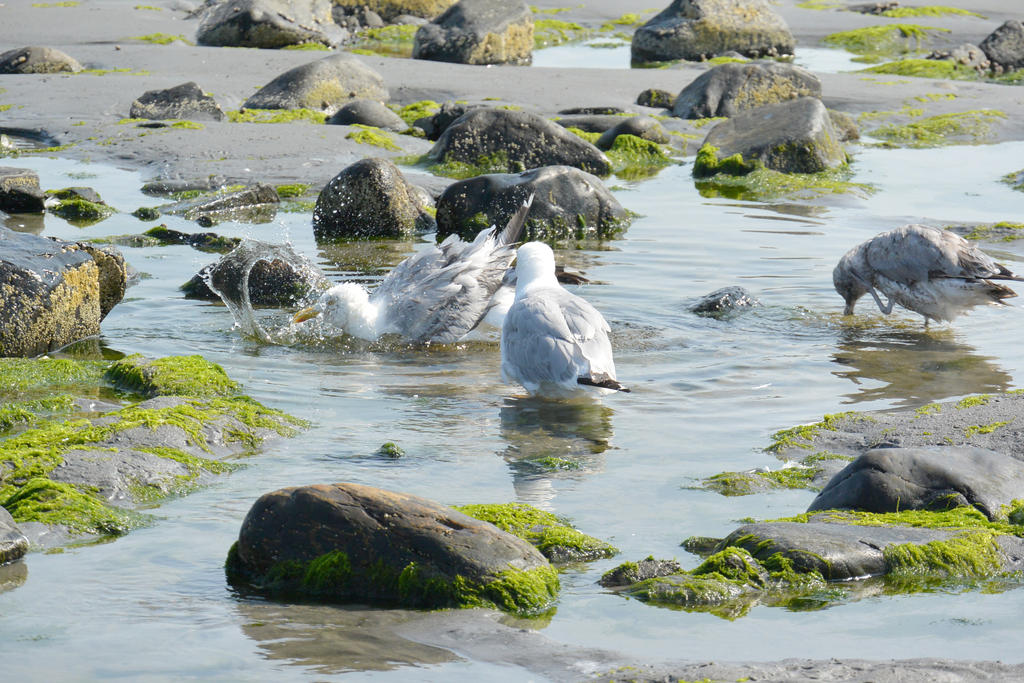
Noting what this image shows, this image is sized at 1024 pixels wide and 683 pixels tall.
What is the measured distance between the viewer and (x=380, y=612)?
4.20 metres

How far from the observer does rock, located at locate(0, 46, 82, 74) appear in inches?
817

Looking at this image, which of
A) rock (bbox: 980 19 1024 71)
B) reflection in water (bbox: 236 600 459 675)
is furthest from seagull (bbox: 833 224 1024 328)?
rock (bbox: 980 19 1024 71)

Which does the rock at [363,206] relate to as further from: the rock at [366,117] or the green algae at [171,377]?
the green algae at [171,377]

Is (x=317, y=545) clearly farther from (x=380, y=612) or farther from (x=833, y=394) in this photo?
(x=833, y=394)

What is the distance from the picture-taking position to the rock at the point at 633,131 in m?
17.1

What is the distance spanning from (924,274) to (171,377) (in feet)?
18.0

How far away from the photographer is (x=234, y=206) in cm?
1330

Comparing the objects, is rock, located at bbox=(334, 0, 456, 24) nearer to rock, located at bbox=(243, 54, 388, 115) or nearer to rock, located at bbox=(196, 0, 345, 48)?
rock, located at bbox=(196, 0, 345, 48)

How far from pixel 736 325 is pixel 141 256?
217 inches

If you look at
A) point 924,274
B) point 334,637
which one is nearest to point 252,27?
point 924,274

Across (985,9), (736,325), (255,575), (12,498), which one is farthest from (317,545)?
(985,9)

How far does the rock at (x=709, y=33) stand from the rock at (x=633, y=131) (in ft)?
30.1

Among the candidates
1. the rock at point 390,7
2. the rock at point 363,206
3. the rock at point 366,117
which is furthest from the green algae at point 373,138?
the rock at point 390,7

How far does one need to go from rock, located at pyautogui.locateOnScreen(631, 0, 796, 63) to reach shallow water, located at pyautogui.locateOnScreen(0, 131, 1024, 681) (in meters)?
12.8
